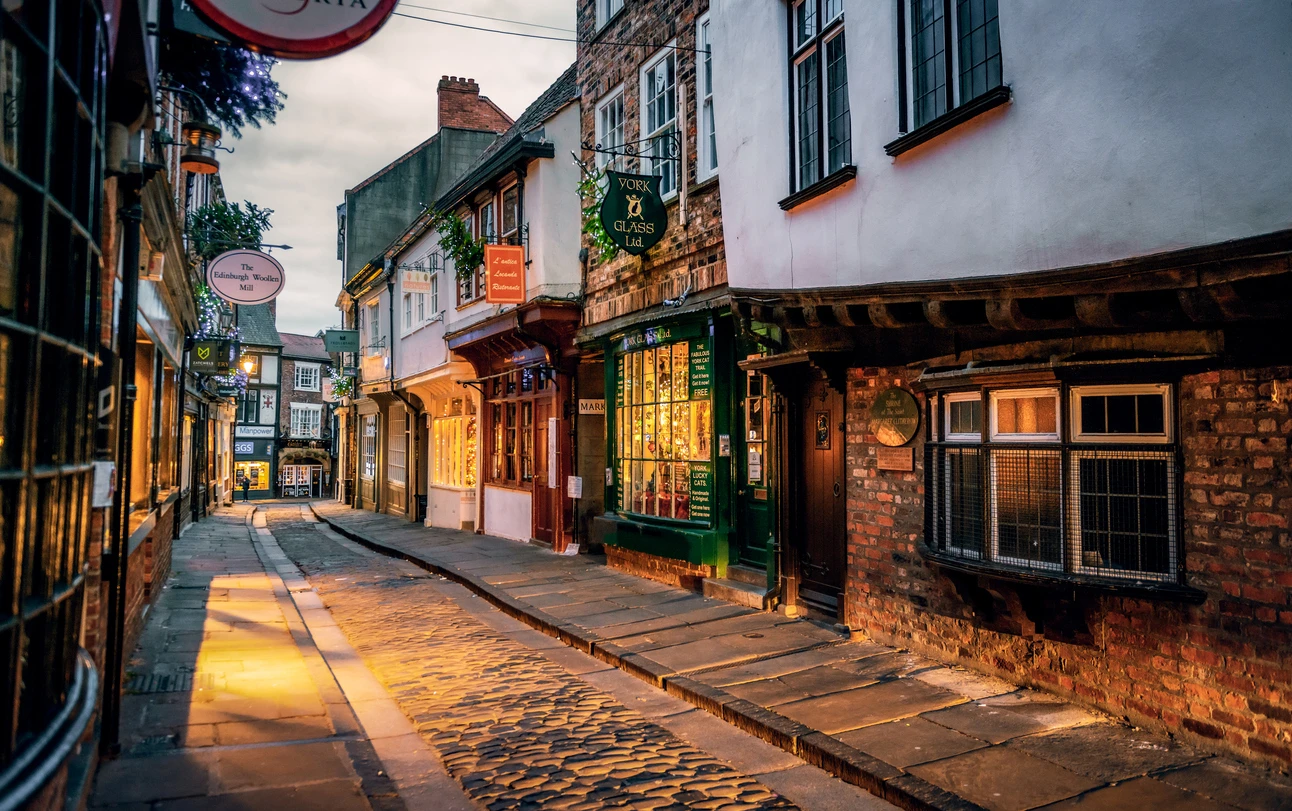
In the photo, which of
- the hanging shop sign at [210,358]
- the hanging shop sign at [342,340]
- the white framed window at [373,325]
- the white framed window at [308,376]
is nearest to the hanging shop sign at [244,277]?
the hanging shop sign at [210,358]

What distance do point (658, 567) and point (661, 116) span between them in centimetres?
599

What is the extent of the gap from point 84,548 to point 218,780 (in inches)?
70.1

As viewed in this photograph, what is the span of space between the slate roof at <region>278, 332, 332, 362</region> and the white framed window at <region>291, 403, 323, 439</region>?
307cm

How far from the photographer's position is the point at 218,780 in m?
4.72

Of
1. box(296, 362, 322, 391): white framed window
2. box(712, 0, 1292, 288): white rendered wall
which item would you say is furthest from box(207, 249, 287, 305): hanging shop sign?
box(296, 362, 322, 391): white framed window

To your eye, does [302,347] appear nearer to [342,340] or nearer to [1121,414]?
[342,340]

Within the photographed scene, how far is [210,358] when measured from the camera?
17.4 meters

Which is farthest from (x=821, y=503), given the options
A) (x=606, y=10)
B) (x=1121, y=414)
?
(x=606, y=10)

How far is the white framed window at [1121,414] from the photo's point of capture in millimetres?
5258

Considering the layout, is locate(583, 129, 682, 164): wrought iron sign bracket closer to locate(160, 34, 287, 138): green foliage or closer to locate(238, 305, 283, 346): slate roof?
locate(160, 34, 287, 138): green foliage

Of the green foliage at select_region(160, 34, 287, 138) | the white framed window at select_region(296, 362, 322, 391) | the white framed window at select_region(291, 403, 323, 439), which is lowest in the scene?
the white framed window at select_region(291, 403, 323, 439)

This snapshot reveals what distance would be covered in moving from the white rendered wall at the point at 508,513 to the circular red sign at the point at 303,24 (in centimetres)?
1266

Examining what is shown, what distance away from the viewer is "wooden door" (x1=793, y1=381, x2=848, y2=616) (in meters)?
8.34

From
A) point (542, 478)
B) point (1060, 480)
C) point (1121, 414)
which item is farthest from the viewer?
point (542, 478)
